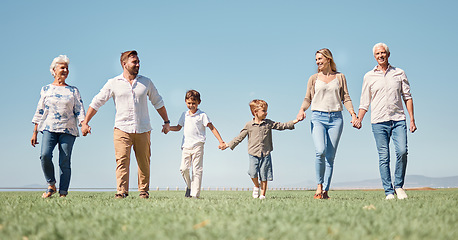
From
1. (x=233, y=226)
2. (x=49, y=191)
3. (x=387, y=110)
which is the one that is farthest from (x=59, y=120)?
(x=387, y=110)

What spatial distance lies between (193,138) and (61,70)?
118 inches

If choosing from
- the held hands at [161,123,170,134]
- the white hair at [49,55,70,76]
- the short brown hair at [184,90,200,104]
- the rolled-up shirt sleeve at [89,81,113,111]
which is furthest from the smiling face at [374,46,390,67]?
the white hair at [49,55,70,76]

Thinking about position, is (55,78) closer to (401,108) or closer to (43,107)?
(43,107)

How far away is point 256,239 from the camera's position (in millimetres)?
2736

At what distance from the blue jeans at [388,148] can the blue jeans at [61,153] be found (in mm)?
5952

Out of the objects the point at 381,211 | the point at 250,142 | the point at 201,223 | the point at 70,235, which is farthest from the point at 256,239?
the point at 250,142

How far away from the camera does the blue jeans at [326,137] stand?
8086 mm

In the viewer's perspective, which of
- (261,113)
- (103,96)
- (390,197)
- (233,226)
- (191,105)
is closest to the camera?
(233,226)

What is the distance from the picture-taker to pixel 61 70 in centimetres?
841

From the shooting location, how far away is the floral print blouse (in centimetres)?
817

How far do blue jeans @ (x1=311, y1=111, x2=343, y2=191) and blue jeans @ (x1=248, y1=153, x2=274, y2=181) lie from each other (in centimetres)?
110

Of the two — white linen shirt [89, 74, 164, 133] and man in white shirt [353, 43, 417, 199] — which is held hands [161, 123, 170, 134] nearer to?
white linen shirt [89, 74, 164, 133]

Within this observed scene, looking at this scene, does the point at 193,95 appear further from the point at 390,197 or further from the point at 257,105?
the point at 390,197

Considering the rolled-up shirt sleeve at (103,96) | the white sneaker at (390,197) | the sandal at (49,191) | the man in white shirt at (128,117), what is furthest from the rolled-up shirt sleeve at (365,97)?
the sandal at (49,191)
